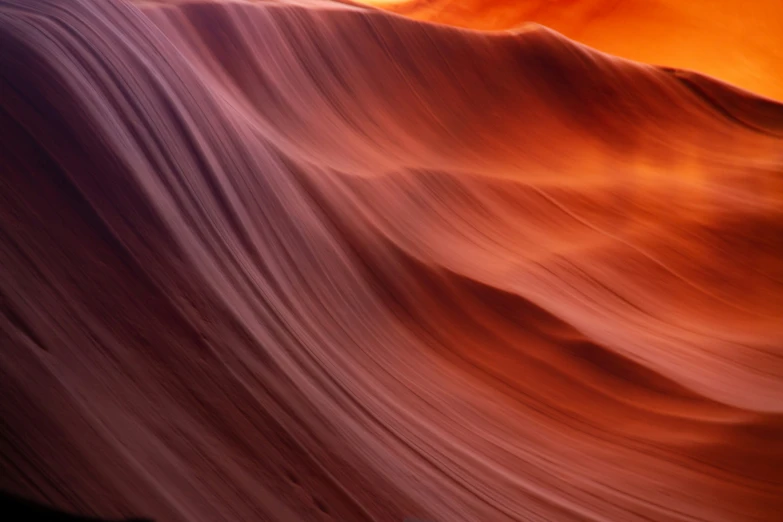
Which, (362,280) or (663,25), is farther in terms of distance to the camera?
(663,25)

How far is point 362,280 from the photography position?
1.16m

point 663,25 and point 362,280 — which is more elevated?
point 362,280

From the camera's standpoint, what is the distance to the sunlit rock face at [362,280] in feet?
2.41

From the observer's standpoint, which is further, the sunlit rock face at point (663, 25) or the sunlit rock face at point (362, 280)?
the sunlit rock face at point (663, 25)

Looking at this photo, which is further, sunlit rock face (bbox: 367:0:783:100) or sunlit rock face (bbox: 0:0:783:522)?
sunlit rock face (bbox: 367:0:783:100)

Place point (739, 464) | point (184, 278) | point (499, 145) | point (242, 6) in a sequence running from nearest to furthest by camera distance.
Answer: point (184, 278)
point (739, 464)
point (242, 6)
point (499, 145)

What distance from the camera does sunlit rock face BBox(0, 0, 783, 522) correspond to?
2.41ft

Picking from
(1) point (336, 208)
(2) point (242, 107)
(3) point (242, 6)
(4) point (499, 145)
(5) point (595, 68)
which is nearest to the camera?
(1) point (336, 208)

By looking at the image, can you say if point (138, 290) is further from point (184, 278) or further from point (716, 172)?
point (716, 172)

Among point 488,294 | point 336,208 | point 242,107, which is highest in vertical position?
point 242,107

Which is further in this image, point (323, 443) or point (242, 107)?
point (242, 107)

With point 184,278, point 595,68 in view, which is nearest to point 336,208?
point 184,278

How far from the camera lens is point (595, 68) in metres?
1.99

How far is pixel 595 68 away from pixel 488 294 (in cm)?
106
